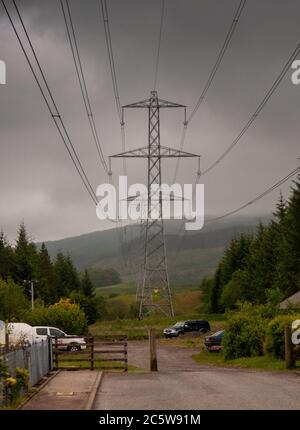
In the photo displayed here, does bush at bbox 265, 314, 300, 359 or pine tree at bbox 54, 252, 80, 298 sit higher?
bush at bbox 265, 314, 300, 359

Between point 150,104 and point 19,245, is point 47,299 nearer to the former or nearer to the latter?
point 19,245

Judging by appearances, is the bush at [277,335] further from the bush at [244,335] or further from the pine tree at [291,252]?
the pine tree at [291,252]

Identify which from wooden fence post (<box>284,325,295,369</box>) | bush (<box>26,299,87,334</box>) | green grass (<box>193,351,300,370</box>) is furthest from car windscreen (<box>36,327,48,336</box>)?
wooden fence post (<box>284,325,295,369</box>)

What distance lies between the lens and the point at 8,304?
2618 inches

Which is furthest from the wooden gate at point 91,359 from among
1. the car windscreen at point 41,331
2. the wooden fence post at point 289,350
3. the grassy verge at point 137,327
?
the grassy verge at point 137,327

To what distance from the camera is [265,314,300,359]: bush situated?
32.1 m

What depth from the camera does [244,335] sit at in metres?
38.9

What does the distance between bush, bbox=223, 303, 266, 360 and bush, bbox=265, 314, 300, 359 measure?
14.7 ft

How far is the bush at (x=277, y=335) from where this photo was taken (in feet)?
105

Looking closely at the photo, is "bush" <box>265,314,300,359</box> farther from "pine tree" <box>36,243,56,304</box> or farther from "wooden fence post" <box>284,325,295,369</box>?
"pine tree" <box>36,243,56,304</box>

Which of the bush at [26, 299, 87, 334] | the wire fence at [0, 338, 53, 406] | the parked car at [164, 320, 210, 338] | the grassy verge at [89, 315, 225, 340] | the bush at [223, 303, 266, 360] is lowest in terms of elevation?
the grassy verge at [89, 315, 225, 340]
